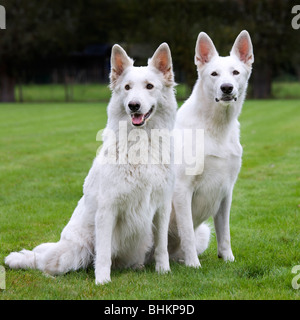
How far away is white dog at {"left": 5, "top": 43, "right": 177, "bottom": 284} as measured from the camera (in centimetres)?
479

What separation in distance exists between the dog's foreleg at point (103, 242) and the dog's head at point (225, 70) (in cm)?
160

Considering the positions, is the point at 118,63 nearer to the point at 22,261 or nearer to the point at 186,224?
the point at 186,224

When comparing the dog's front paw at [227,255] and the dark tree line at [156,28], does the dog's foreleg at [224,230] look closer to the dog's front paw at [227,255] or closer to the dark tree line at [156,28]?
the dog's front paw at [227,255]

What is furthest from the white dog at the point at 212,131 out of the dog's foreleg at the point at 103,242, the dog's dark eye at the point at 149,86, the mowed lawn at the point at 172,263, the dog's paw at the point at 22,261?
the dog's paw at the point at 22,261

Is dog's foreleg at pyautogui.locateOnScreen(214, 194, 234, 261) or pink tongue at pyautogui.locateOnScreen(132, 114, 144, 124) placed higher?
pink tongue at pyautogui.locateOnScreen(132, 114, 144, 124)

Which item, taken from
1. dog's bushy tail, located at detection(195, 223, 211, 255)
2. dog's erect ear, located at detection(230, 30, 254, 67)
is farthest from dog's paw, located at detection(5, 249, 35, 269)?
dog's erect ear, located at detection(230, 30, 254, 67)

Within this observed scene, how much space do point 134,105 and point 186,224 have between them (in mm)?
1429

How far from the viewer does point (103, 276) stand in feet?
15.7

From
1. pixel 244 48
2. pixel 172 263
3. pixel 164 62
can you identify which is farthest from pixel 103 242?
pixel 244 48

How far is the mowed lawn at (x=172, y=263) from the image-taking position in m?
4.52

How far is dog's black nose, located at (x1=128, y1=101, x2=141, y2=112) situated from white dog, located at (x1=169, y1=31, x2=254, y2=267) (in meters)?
0.96

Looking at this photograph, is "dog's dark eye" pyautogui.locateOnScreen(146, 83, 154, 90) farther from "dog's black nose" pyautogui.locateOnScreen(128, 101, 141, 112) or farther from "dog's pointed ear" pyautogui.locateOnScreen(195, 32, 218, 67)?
"dog's pointed ear" pyautogui.locateOnScreen(195, 32, 218, 67)

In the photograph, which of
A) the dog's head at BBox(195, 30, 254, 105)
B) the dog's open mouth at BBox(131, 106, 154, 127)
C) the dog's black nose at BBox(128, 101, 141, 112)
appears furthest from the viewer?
the dog's head at BBox(195, 30, 254, 105)

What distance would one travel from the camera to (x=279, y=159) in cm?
1175
